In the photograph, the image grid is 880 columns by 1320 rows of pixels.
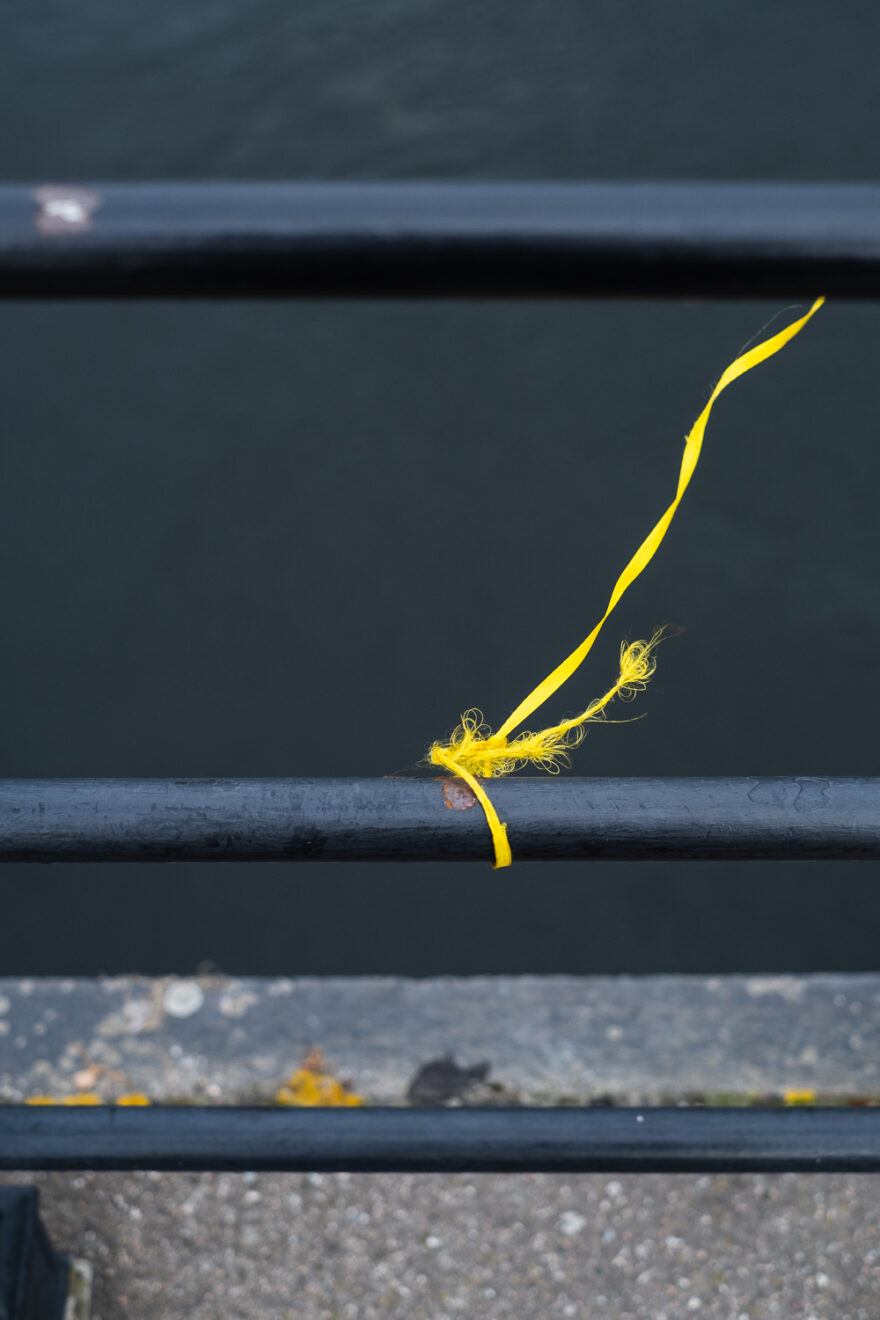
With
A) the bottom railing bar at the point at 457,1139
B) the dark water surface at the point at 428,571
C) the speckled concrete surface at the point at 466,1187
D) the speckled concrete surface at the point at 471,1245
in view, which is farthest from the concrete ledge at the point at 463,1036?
the dark water surface at the point at 428,571

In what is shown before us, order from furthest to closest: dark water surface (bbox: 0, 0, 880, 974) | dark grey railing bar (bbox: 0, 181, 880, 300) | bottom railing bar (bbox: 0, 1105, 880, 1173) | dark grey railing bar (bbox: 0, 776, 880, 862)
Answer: dark water surface (bbox: 0, 0, 880, 974) < bottom railing bar (bbox: 0, 1105, 880, 1173) < dark grey railing bar (bbox: 0, 776, 880, 862) < dark grey railing bar (bbox: 0, 181, 880, 300)

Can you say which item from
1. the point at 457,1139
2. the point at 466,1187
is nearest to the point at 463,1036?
the point at 466,1187

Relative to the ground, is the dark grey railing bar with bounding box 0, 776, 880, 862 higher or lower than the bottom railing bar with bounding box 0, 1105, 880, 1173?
higher

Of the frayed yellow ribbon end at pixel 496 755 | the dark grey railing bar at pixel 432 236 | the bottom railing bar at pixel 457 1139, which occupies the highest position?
the dark grey railing bar at pixel 432 236

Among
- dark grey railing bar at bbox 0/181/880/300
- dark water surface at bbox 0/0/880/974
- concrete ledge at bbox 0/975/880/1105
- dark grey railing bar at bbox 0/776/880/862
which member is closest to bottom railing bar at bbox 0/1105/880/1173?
dark grey railing bar at bbox 0/776/880/862

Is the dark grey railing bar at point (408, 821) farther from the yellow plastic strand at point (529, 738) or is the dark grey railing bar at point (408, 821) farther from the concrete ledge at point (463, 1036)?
the concrete ledge at point (463, 1036)

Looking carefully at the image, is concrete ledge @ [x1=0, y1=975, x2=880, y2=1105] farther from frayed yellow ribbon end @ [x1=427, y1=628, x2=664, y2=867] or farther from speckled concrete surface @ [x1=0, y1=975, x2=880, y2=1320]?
frayed yellow ribbon end @ [x1=427, y1=628, x2=664, y2=867]

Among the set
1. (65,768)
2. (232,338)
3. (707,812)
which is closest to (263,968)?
(65,768)

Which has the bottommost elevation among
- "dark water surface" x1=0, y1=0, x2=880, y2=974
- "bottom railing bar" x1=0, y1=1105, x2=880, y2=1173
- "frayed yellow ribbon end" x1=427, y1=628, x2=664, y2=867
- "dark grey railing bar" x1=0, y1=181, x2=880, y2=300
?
"bottom railing bar" x1=0, y1=1105, x2=880, y2=1173
